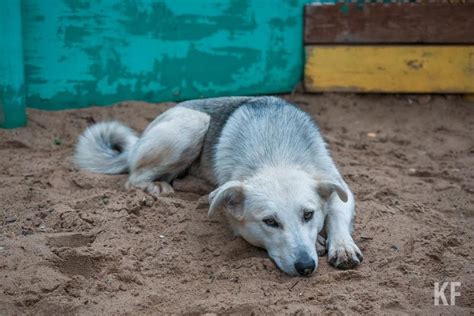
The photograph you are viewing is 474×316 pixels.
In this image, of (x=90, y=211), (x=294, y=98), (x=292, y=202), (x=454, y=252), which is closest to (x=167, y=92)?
(x=294, y=98)

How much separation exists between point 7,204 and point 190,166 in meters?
1.58

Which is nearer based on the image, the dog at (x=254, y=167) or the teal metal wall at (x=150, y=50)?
the dog at (x=254, y=167)

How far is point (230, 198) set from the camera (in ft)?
14.4

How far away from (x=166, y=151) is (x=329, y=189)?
68.1 inches

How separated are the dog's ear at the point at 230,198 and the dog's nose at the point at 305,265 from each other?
604 millimetres

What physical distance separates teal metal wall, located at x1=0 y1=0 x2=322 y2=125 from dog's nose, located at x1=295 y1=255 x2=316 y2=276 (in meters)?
3.67

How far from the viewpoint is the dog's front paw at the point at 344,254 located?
412 cm

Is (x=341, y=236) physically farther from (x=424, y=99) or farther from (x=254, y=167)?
(x=424, y=99)

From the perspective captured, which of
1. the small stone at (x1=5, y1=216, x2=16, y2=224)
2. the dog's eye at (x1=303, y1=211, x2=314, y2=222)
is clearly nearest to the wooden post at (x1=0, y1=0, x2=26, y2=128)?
the small stone at (x1=5, y1=216, x2=16, y2=224)

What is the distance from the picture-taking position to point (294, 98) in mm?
7500

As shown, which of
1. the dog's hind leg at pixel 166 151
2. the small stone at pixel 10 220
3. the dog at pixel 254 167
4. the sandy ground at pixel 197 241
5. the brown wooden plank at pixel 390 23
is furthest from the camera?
the brown wooden plank at pixel 390 23

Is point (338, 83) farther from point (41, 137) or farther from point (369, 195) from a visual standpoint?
point (41, 137)

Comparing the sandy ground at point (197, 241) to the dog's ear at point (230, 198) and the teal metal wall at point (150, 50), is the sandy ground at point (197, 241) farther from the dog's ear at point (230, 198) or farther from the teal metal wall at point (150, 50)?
the teal metal wall at point (150, 50)

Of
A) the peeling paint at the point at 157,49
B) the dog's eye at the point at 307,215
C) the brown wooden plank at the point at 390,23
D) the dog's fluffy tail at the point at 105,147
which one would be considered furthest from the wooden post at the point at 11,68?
the dog's eye at the point at 307,215
